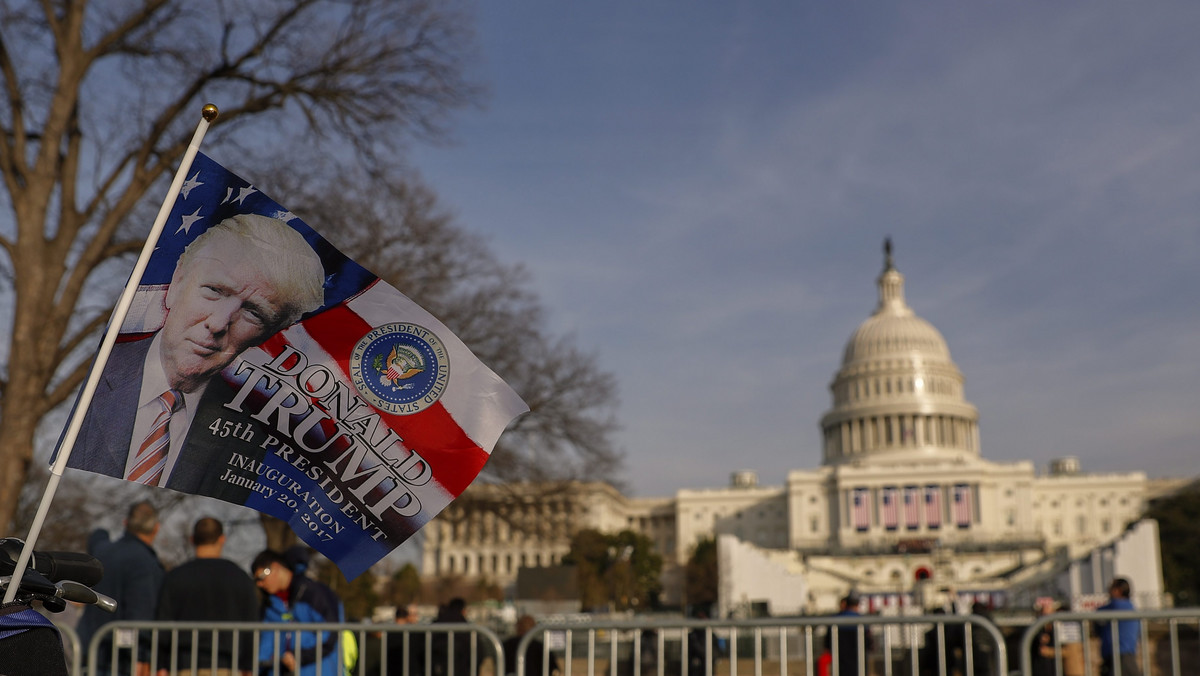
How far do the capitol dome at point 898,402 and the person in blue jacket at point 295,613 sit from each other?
343ft

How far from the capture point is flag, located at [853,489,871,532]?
4156 inches

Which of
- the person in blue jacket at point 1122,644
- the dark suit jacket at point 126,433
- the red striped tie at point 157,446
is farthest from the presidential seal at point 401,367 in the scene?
the person in blue jacket at point 1122,644

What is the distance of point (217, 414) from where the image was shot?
4.65 metres

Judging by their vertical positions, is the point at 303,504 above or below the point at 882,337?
below

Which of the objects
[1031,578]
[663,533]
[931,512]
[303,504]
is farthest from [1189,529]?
[303,504]

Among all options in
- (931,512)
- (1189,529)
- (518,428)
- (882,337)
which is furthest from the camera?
(882,337)

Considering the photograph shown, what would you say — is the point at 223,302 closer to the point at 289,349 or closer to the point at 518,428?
the point at 289,349

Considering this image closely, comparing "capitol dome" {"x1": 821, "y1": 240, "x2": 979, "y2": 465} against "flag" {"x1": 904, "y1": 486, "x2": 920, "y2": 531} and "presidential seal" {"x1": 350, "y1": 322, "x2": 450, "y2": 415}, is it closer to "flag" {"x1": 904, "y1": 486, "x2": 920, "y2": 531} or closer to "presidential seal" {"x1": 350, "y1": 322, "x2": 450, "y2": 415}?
"flag" {"x1": 904, "y1": 486, "x2": 920, "y2": 531}

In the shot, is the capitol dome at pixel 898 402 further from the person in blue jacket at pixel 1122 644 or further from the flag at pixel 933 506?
the person in blue jacket at pixel 1122 644

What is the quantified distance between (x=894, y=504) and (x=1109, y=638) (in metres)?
99.2

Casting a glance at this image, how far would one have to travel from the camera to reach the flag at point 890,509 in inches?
4131

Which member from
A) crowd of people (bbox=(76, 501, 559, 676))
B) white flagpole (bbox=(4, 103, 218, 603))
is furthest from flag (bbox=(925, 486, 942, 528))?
white flagpole (bbox=(4, 103, 218, 603))

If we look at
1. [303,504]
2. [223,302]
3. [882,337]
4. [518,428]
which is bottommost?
[303,504]

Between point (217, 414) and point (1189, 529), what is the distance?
8810cm
